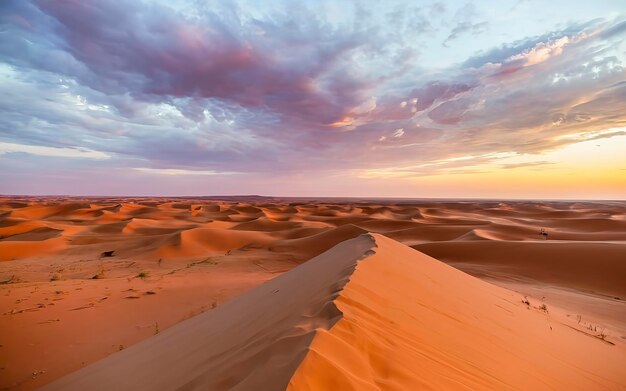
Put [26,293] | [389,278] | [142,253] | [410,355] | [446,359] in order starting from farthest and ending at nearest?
[142,253]
[26,293]
[389,278]
[446,359]
[410,355]

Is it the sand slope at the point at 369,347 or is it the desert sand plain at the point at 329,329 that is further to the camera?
the desert sand plain at the point at 329,329

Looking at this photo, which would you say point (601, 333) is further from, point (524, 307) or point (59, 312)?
point (59, 312)

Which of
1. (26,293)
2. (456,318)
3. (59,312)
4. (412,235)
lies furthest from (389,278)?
(412,235)

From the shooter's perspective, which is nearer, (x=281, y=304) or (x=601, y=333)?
(x=281, y=304)

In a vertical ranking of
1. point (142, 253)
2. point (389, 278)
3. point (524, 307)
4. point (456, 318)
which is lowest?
point (142, 253)

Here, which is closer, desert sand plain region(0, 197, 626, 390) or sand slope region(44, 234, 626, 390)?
sand slope region(44, 234, 626, 390)

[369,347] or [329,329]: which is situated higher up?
[329,329]

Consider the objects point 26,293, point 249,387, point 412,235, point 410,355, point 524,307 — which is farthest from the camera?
point 412,235

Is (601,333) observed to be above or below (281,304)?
below
